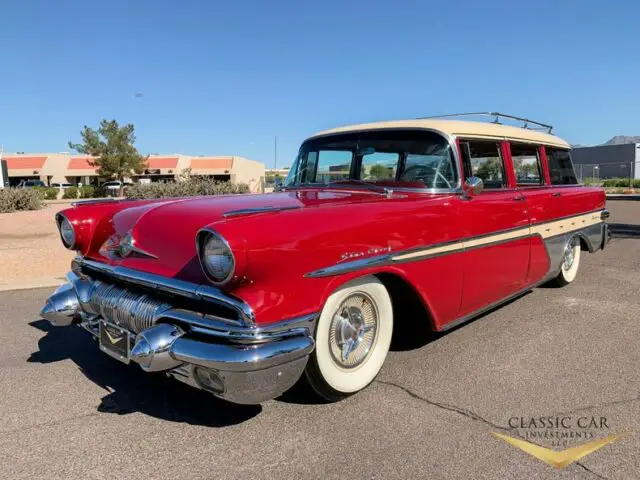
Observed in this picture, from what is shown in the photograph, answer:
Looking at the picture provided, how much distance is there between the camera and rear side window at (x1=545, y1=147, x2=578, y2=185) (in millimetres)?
5430

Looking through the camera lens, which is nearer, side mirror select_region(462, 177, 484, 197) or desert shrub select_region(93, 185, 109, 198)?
side mirror select_region(462, 177, 484, 197)

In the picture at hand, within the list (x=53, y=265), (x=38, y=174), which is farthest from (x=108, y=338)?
(x=38, y=174)

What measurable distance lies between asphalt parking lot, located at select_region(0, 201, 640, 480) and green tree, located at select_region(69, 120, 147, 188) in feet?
133

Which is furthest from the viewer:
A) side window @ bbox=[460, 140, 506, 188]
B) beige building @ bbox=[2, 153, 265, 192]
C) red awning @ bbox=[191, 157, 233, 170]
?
red awning @ bbox=[191, 157, 233, 170]

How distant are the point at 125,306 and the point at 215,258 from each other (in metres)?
0.82

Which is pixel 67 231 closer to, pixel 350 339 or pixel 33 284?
pixel 350 339

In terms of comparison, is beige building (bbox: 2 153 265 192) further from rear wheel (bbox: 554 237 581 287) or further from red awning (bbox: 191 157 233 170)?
rear wheel (bbox: 554 237 581 287)

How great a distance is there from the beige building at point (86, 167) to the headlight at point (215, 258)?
55926 mm

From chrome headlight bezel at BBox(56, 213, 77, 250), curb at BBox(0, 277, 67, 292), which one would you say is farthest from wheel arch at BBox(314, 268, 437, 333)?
curb at BBox(0, 277, 67, 292)

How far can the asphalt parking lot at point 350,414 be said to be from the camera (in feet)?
7.91

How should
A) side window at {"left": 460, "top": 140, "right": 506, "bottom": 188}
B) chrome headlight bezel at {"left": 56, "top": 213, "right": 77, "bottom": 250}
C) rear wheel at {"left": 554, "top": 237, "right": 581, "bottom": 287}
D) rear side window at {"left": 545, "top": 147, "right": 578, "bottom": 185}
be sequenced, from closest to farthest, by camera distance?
chrome headlight bezel at {"left": 56, "top": 213, "right": 77, "bottom": 250} < side window at {"left": 460, "top": 140, "right": 506, "bottom": 188} < rear side window at {"left": 545, "top": 147, "right": 578, "bottom": 185} < rear wheel at {"left": 554, "top": 237, "right": 581, "bottom": 287}

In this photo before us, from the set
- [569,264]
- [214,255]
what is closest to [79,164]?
[569,264]

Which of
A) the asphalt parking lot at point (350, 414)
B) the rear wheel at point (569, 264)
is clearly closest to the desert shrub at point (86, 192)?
the asphalt parking lot at point (350, 414)

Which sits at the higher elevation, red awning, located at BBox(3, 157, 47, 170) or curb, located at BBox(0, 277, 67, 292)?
red awning, located at BBox(3, 157, 47, 170)
